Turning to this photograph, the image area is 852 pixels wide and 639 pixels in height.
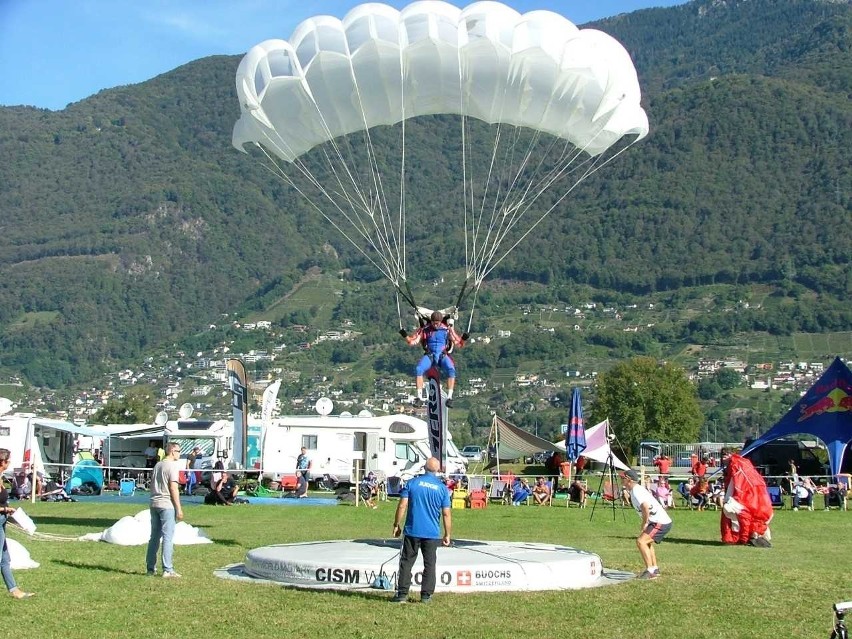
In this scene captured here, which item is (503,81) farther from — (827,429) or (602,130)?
(827,429)

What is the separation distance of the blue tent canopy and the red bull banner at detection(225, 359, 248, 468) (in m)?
11.7

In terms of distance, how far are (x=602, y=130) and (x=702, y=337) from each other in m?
162

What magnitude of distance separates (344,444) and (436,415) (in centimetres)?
1893

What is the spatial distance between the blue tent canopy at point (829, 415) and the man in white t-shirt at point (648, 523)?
52.4 ft

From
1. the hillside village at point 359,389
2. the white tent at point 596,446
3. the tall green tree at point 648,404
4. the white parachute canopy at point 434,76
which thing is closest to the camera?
the white parachute canopy at point 434,76

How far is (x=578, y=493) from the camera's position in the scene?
27.3m

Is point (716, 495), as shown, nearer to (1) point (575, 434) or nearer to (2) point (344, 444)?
(1) point (575, 434)

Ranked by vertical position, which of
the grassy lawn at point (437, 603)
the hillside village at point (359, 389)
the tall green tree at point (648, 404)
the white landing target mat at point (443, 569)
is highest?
the hillside village at point (359, 389)

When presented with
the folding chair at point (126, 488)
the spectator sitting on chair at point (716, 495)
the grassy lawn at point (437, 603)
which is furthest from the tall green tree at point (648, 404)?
the grassy lawn at point (437, 603)

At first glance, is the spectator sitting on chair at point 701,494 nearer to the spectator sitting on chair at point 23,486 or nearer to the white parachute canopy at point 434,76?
the white parachute canopy at point 434,76

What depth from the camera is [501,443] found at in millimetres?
42844

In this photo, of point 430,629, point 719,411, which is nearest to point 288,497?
point 430,629

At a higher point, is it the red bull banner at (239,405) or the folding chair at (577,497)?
the red bull banner at (239,405)

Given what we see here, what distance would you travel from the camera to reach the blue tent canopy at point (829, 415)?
2805 centimetres
